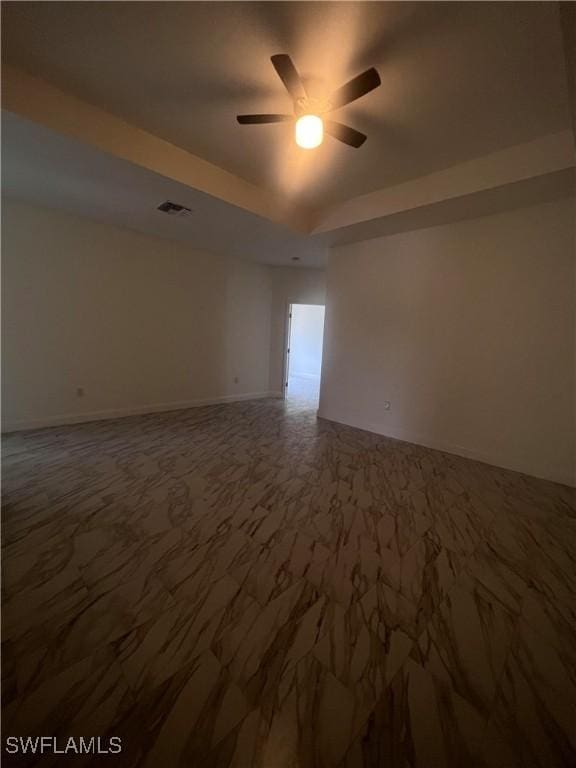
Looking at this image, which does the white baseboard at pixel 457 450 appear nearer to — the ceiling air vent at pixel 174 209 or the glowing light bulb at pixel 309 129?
the glowing light bulb at pixel 309 129

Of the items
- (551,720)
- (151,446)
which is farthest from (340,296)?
(551,720)

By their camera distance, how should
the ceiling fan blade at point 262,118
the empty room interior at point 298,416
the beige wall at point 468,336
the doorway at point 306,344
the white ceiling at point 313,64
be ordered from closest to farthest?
the empty room interior at point 298,416, the white ceiling at point 313,64, the ceiling fan blade at point 262,118, the beige wall at point 468,336, the doorway at point 306,344

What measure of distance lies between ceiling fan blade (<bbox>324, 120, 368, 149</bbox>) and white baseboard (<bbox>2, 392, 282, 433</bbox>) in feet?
14.2

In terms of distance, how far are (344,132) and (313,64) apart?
1.42ft

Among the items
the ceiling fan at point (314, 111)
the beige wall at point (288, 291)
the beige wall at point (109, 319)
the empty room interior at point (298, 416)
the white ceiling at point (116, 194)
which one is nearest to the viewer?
the empty room interior at point (298, 416)

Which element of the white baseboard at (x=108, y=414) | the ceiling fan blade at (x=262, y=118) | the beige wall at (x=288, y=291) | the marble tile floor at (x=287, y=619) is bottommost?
the white baseboard at (x=108, y=414)

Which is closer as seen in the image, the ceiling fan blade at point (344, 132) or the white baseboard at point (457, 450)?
the ceiling fan blade at point (344, 132)

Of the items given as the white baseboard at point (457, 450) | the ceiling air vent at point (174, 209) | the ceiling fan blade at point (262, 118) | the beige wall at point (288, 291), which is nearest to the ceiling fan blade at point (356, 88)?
the ceiling fan blade at point (262, 118)

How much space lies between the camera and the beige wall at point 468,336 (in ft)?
9.75

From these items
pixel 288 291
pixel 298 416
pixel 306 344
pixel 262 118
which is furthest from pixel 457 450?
pixel 306 344

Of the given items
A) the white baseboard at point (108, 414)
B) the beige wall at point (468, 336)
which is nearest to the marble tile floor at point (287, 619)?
the beige wall at point (468, 336)

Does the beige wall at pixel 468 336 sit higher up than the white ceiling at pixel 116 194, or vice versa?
the white ceiling at pixel 116 194

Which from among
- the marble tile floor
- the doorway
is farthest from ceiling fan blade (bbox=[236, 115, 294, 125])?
the doorway

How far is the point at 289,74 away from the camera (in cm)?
174
